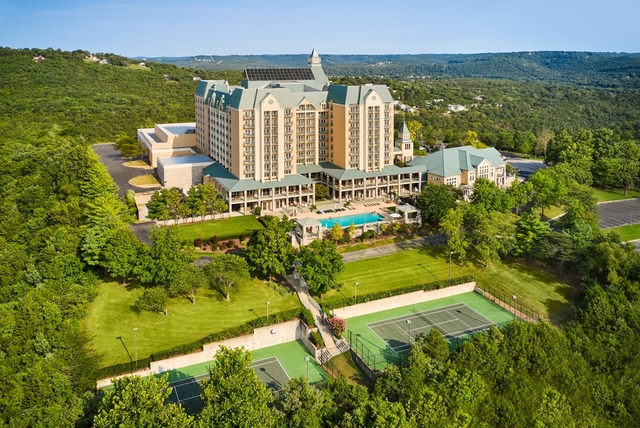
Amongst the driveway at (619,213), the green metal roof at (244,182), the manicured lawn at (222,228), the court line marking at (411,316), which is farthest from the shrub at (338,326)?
the driveway at (619,213)

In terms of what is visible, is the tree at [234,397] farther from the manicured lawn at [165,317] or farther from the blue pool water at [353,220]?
the blue pool water at [353,220]

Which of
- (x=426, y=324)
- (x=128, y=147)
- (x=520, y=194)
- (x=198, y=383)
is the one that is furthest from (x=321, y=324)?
(x=128, y=147)

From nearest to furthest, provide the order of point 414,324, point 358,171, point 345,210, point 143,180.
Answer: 1. point 414,324
2. point 345,210
3. point 358,171
4. point 143,180

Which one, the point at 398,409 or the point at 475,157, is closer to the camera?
the point at 398,409

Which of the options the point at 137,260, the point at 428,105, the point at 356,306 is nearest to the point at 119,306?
the point at 137,260

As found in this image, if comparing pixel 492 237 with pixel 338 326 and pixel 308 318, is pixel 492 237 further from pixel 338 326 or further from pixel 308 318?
pixel 308 318

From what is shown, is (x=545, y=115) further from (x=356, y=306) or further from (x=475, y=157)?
(x=356, y=306)
